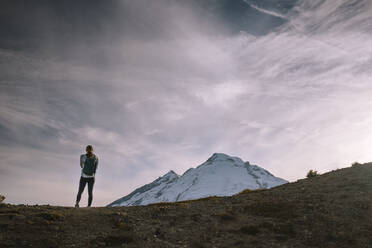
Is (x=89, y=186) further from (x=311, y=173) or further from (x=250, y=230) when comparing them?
(x=311, y=173)

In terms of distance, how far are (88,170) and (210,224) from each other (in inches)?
357

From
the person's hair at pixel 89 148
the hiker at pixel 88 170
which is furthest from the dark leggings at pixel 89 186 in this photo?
the person's hair at pixel 89 148

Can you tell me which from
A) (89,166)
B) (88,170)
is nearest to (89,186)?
(88,170)

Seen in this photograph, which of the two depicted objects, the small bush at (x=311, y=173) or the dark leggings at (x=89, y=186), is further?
the small bush at (x=311, y=173)

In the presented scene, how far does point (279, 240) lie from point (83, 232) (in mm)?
9329

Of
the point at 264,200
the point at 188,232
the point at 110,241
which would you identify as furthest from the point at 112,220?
the point at 264,200

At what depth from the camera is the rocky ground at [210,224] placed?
12500 mm

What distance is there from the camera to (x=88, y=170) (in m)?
18.8

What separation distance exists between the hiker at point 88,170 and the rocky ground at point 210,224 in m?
2.07

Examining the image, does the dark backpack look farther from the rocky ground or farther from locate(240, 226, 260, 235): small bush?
locate(240, 226, 260, 235): small bush

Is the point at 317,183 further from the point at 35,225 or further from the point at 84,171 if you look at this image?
the point at 35,225

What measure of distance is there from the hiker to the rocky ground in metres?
2.07

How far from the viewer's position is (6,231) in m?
12.3

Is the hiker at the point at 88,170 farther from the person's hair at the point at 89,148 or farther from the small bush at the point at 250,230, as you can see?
the small bush at the point at 250,230
